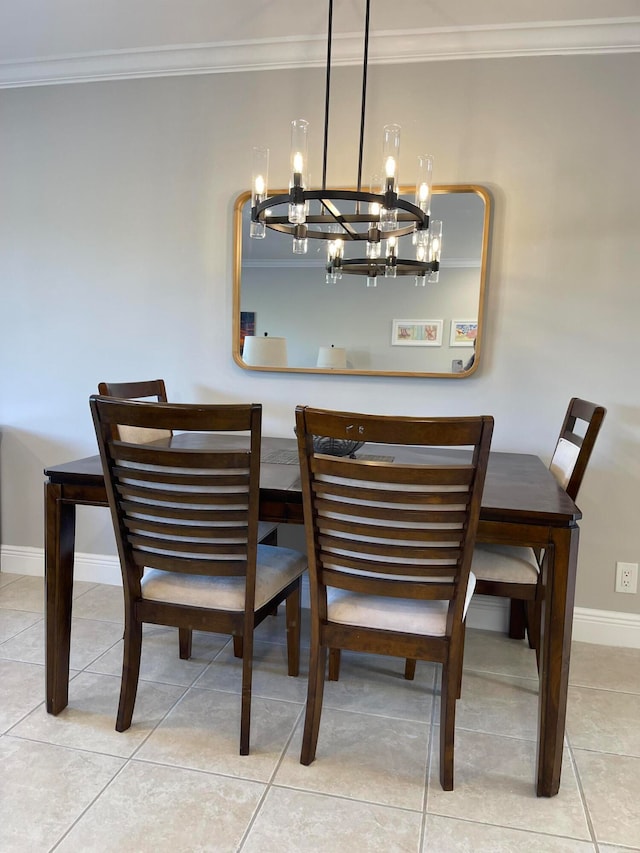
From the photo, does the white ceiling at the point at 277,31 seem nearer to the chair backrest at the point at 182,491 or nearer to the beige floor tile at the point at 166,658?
the chair backrest at the point at 182,491

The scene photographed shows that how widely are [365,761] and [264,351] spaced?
64.0 inches

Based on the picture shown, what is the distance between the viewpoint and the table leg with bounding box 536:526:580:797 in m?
1.45

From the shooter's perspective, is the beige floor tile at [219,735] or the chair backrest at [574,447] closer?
the beige floor tile at [219,735]

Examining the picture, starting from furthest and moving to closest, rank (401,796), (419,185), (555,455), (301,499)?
(555,455)
(419,185)
(301,499)
(401,796)

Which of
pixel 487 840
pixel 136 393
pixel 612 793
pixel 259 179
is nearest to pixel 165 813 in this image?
pixel 487 840

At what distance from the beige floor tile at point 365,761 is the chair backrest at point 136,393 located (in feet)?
3.61

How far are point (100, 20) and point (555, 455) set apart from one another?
8.09ft

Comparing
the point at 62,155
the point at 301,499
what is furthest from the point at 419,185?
the point at 62,155

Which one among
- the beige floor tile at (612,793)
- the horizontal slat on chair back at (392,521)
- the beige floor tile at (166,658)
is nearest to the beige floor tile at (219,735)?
the beige floor tile at (166,658)

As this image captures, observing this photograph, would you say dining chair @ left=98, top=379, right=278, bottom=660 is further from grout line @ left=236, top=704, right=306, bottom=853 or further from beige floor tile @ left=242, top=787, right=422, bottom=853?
beige floor tile @ left=242, top=787, right=422, bottom=853

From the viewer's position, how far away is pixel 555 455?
2.18 metres

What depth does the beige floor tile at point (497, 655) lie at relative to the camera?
2162 millimetres

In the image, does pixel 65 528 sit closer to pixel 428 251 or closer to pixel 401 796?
pixel 401 796

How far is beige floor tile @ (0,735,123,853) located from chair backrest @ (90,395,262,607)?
0.47 metres
